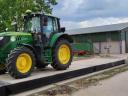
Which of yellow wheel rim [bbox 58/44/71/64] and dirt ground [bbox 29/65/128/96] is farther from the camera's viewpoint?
yellow wheel rim [bbox 58/44/71/64]

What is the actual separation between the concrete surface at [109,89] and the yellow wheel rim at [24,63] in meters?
2.02

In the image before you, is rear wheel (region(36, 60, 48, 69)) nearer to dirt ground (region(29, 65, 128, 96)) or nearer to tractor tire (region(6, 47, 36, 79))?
tractor tire (region(6, 47, 36, 79))

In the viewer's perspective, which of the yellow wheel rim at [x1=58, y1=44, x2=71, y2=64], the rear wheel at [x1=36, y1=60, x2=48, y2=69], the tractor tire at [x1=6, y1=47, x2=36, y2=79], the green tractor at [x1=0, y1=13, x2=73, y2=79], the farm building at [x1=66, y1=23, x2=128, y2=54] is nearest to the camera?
the tractor tire at [x1=6, y1=47, x2=36, y2=79]

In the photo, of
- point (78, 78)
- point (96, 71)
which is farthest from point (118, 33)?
point (78, 78)

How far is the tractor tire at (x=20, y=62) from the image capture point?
914 centimetres

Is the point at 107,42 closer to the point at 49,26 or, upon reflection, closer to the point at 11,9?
the point at 11,9

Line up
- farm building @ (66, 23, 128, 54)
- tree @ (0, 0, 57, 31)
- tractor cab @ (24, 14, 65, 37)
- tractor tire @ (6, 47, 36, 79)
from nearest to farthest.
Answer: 1. tractor tire @ (6, 47, 36, 79)
2. tractor cab @ (24, 14, 65, 37)
3. tree @ (0, 0, 57, 31)
4. farm building @ (66, 23, 128, 54)

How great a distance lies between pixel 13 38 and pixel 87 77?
288cm

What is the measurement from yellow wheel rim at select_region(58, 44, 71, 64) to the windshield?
1.25m

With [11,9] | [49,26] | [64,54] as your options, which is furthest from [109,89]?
[11,9]

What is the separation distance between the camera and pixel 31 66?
9859 mm

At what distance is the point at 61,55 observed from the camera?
11633mm

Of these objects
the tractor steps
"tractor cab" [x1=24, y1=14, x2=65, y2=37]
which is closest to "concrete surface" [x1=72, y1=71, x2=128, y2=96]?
the tractor steps

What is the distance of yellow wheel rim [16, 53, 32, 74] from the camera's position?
372 inches
